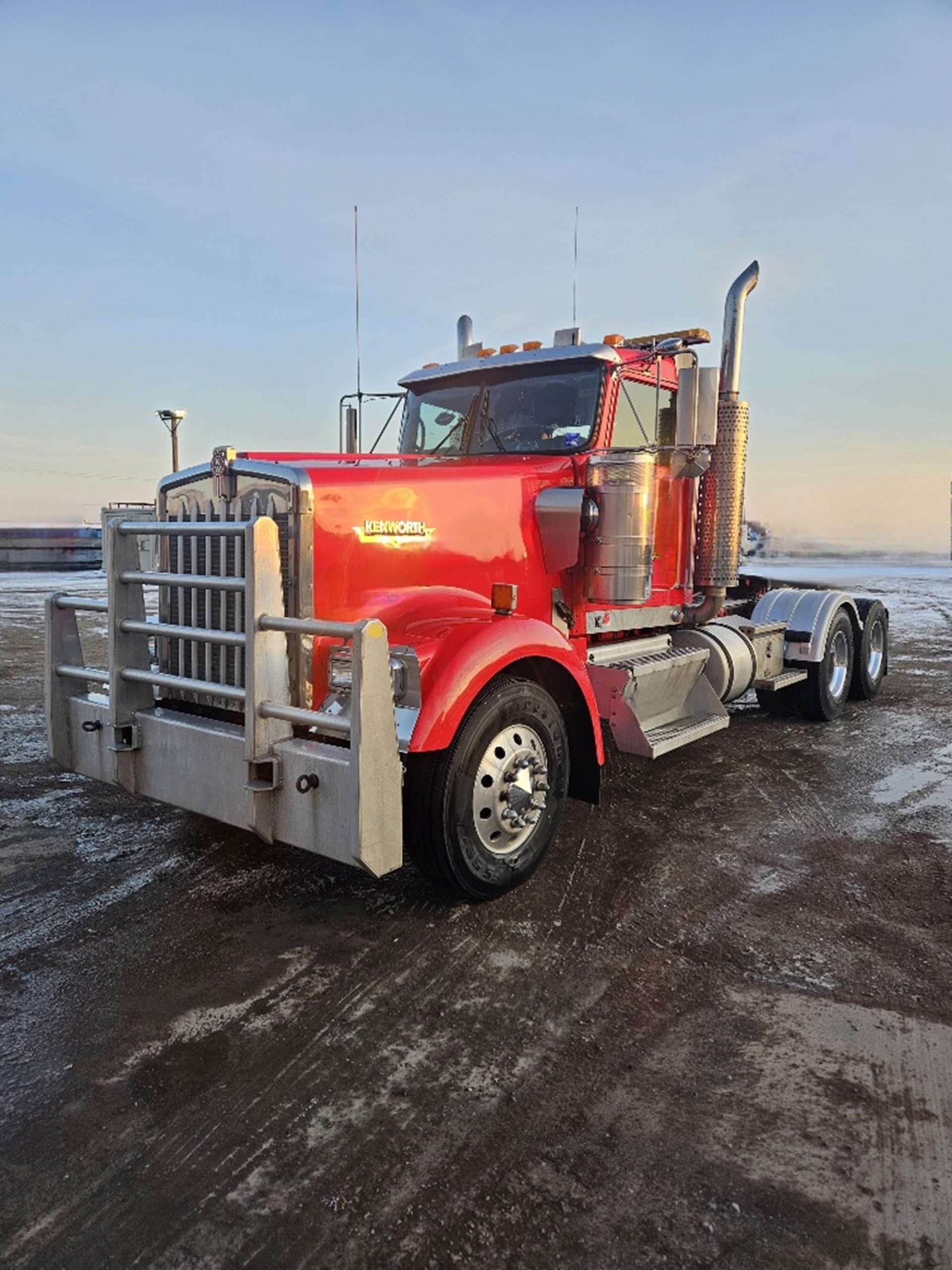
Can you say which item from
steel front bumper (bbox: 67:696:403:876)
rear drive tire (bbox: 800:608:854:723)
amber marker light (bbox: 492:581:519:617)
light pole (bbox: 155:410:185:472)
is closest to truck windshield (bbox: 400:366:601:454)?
amber marker light (bbox: 492:581:519:617)

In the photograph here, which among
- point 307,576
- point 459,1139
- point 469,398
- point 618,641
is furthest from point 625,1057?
point 469,398

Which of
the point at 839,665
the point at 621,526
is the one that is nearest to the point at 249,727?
the point at 621,526

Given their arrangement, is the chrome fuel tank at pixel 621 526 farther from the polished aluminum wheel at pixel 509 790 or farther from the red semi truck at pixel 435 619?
the polished aluminum wheel at pixel 509 790

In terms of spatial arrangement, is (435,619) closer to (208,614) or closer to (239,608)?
(239,608)

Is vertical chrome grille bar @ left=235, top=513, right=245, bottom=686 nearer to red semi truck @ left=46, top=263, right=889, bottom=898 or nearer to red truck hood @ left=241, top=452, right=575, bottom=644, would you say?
red semi truck @ left=46, top=263, right=889, bottom=898

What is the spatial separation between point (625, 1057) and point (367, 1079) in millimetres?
812

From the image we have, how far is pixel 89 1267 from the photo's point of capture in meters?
2.01

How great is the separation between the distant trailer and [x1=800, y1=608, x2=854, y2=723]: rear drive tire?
2737 centimetres

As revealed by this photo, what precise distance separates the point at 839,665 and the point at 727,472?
294cm

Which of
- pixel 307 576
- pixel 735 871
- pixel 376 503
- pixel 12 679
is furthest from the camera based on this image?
pixel 12 679

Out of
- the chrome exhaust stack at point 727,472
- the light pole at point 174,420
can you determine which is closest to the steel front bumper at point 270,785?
the chrome exhaust stack at point 727,472

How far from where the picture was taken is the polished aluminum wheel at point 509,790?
386 centimetres

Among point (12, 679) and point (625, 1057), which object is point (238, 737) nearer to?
point (625, 1057)

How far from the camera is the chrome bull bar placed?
3.18 m
